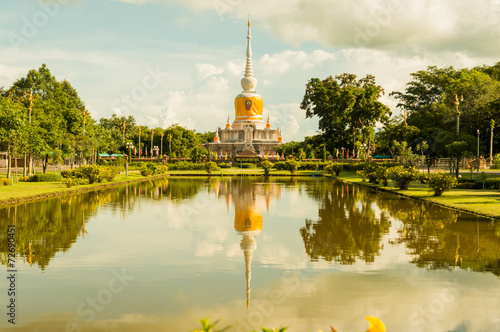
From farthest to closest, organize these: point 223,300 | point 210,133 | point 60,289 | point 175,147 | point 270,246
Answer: point 210,133, point 175,147, point 270,246, point 60,289, point 223,300

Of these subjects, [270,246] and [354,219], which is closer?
[270,246]

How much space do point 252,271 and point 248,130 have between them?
77.5 metres

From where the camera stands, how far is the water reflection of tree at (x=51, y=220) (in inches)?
433

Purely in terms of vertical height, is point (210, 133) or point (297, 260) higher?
point (210, 133)

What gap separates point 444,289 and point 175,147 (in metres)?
80.9

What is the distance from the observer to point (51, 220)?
15656 millimetres

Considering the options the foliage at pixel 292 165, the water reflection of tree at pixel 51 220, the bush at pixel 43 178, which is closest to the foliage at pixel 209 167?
the foliage at pixel 292 165

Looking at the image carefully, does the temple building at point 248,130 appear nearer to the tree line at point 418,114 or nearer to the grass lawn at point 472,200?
Answer: the tree line at point 418,114

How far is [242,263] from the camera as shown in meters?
9.91

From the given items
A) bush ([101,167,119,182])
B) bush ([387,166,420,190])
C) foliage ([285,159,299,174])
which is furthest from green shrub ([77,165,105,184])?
foliage ([285,159,299,174])

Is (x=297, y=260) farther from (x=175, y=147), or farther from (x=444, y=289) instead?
(x=175, y=147)

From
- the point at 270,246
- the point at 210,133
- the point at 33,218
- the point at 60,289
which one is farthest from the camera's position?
the point at 210,133

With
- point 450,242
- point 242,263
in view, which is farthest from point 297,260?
point 450,242

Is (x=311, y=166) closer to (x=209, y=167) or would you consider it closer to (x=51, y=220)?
(x=209, y=167)
